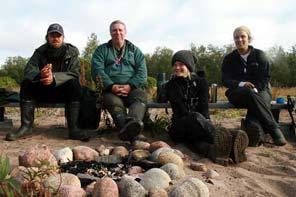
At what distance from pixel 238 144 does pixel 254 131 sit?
3.24ft

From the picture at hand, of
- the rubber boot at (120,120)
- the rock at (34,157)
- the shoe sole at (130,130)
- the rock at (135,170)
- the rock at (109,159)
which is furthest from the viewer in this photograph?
the rubber boot at (120,120)

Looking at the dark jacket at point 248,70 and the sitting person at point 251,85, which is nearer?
the sitting person at point 251,85

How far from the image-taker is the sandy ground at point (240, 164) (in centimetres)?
387

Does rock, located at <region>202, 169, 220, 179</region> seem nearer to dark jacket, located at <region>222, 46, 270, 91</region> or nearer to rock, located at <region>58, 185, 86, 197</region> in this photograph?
rock, located at <region>58, 185, 86, 197</region>

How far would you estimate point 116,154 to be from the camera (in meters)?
4.60

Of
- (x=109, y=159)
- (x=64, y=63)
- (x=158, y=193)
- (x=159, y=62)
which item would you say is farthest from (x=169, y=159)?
(x=159, y=62)

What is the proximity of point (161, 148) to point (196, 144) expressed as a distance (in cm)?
75

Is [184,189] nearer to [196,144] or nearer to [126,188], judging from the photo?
[126,188]

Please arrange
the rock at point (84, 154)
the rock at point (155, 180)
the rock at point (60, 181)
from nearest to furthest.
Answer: the rock at point (60, 181)
the rock at point (155, 180)
the rock at point (84, 154)

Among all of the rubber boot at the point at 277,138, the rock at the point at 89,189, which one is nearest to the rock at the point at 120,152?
the rock at the point at 89,189

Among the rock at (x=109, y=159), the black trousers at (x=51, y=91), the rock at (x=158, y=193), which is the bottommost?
the rock at (x=158, y=193)

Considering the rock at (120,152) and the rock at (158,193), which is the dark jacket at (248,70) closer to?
the rock at (120,152)

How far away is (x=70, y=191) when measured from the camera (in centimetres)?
319

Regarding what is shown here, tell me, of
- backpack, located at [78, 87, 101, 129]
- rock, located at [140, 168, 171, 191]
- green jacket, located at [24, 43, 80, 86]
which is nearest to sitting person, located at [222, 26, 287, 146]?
backpack, located at [78, 87, 101, 129]
